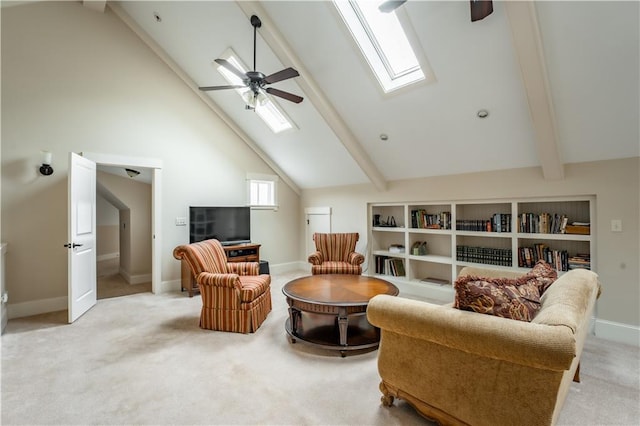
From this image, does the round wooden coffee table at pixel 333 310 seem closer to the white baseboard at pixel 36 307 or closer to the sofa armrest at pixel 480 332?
the sofa armrest at pixel 480 332

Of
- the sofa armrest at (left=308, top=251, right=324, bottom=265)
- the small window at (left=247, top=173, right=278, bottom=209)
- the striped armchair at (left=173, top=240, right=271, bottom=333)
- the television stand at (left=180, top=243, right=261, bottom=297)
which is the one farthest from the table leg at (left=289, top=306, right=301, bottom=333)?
the small window at (left=247, top=173, right=278, bottom=209)

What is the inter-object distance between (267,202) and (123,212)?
2.88m

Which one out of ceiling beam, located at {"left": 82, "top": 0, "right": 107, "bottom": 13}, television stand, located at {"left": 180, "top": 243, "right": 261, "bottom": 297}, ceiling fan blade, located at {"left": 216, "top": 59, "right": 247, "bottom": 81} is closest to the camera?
ceiling fan blade, located at {"left": 216, "top": 59, "right": 247, "bottom": 81}

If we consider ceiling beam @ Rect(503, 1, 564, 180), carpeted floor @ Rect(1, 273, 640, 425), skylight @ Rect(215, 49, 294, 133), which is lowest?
carpeted floor @ Rect(1, 273, 640, 425)

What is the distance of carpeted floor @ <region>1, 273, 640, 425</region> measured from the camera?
5.87 feet

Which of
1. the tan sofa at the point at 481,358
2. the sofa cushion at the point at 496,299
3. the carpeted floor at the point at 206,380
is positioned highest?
the sofa cushion at the point at 496,299

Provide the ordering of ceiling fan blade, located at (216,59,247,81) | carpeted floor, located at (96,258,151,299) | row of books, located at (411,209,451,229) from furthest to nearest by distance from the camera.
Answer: carpeted floor, located at (96,258,151,299) → row of books, located at (411,209,451,229) → ceiling fan blade, located at (216,59,247,81)

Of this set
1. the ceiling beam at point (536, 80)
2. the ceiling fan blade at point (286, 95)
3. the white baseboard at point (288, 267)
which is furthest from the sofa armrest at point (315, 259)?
the ceiling beam at point (536, 80)

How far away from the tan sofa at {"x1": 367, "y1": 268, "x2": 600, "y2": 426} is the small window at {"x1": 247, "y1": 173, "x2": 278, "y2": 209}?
4.29 metres

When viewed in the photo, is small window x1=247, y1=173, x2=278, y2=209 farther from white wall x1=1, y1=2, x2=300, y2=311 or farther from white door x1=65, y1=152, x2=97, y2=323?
white door x1=65, y1=152, x2=97, y2=323

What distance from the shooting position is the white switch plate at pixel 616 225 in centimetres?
281

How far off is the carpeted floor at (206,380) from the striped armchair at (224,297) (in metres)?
0.12

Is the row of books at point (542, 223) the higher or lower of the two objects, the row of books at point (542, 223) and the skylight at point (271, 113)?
the lower

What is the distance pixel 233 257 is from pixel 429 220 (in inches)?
128
